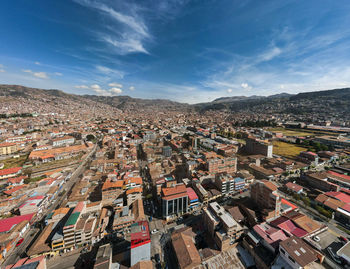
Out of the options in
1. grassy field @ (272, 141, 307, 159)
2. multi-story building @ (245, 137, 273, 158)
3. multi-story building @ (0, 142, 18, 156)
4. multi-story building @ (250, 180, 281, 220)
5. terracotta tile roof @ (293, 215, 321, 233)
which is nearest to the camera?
terracotta tile roof @ (293, 215, 321, 233)

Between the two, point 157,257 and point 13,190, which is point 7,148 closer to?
point 13,190

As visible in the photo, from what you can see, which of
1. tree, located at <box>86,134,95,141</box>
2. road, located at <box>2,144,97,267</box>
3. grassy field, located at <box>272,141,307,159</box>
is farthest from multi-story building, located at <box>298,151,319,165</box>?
tree, located at <box>86,134,95,141</box>

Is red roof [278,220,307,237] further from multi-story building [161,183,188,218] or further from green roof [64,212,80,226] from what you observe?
green roof [64,212,80,226]

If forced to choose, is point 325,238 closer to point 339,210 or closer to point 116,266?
point 339,210

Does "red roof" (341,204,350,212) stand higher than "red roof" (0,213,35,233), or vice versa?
"red roof" (341,204,350,212)

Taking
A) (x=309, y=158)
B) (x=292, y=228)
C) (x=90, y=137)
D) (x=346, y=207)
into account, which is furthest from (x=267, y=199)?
(x=90, y=137)
